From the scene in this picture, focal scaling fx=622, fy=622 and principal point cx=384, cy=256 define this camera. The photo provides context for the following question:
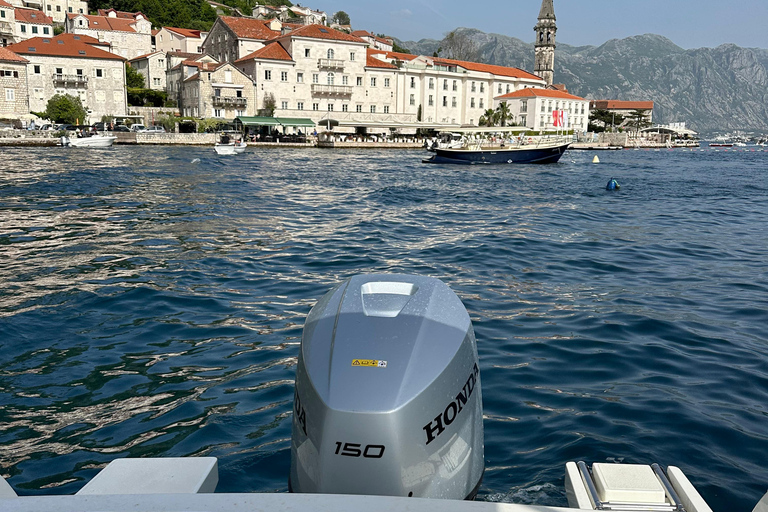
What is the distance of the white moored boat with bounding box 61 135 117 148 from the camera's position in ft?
141

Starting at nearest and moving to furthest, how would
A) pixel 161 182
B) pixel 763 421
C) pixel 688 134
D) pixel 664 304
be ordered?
pixel 763 421
pixel 664 304
pixel 161 182
pixel 688 134

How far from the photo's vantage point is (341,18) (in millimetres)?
125812

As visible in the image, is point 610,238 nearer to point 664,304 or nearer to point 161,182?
point 664,304

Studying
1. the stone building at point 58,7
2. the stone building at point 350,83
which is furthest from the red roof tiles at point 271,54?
the stone building at point 58,7

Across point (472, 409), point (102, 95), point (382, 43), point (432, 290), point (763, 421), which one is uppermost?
point (382, 43)

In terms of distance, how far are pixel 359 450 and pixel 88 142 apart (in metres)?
46.4

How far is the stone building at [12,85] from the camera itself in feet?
172

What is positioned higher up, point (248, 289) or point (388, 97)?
point (388, 97)

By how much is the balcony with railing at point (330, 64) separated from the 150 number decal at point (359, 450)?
64792mm

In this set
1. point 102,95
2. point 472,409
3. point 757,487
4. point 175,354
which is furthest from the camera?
point 102,95

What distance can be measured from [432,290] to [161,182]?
67.4ft

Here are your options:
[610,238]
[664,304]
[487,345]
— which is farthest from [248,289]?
[610,238]

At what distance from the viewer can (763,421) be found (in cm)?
439

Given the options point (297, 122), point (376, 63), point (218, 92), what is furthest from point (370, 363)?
point (376, 63)
